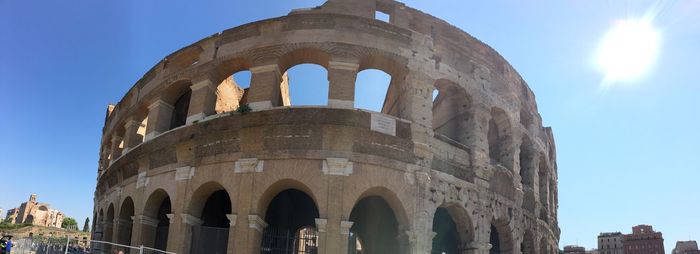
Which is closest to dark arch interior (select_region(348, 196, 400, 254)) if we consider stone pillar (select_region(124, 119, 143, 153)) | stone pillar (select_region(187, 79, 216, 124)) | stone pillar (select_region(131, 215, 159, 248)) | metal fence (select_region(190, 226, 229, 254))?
metal fence (select_region(190, 226, 229, 254))

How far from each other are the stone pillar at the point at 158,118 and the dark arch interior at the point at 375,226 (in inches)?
269

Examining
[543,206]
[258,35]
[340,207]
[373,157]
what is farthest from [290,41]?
[543,206]

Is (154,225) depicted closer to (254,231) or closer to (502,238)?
(254,231)

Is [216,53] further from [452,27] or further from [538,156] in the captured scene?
[538,156]

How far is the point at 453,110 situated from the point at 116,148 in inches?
534

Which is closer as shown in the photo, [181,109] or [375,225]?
[375,225]

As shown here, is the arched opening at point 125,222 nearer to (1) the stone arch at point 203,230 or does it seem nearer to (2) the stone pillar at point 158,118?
(2) the stone pillar at point 158,118

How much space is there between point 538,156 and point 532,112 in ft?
5.51

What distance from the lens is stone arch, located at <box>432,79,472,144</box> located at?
15.1 m

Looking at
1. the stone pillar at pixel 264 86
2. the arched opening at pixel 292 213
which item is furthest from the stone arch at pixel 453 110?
the arched opening at pixel 292 213

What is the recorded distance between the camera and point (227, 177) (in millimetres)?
12883

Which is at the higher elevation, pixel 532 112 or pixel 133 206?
pixel 532 112

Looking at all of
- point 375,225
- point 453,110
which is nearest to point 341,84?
point 453,110

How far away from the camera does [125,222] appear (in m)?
16.6
